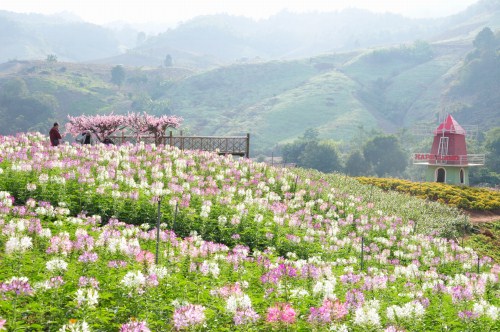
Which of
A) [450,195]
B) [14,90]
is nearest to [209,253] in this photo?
[450,195]

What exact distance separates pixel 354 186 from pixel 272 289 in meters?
21.9

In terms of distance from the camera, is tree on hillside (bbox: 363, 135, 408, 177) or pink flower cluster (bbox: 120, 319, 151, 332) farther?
tree on hillside (bbox: 363, 135, 408, 177)

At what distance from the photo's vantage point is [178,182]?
19.0 m

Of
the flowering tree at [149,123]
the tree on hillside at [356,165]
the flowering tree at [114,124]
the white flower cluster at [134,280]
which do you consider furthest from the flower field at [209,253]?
the tree on hillside at [356,165]

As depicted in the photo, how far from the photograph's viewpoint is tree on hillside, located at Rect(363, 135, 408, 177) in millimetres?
100562

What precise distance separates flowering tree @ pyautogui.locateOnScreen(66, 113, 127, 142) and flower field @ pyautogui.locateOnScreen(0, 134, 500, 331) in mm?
5396

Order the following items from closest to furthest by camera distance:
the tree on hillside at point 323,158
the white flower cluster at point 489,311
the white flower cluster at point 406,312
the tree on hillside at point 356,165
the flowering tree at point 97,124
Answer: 1. the white flower cluster at point 406,312
2. the white flower cluster at point 489,311
3. the flowering tree at point 97,124
4. the tree on hillside at point 356,165
5. the tree on hillside at point 323,158

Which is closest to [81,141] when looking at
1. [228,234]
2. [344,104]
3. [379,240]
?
[228,234]

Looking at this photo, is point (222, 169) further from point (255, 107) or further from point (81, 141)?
point (255, 107)

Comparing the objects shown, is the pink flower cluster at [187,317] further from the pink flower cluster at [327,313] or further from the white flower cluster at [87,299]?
the pink flower cluster at [327,313]

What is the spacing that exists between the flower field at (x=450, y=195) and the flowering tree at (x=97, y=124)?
17779mm

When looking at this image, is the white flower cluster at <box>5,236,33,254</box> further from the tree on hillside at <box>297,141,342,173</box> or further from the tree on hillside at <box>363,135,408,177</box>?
the tree on hillside at <box>363,135,408,177</box>

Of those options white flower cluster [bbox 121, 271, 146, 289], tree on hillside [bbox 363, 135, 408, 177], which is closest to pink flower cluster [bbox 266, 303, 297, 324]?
white flower cluster [bbox 121, 271, 146, 289]

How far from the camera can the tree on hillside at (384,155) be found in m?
101
